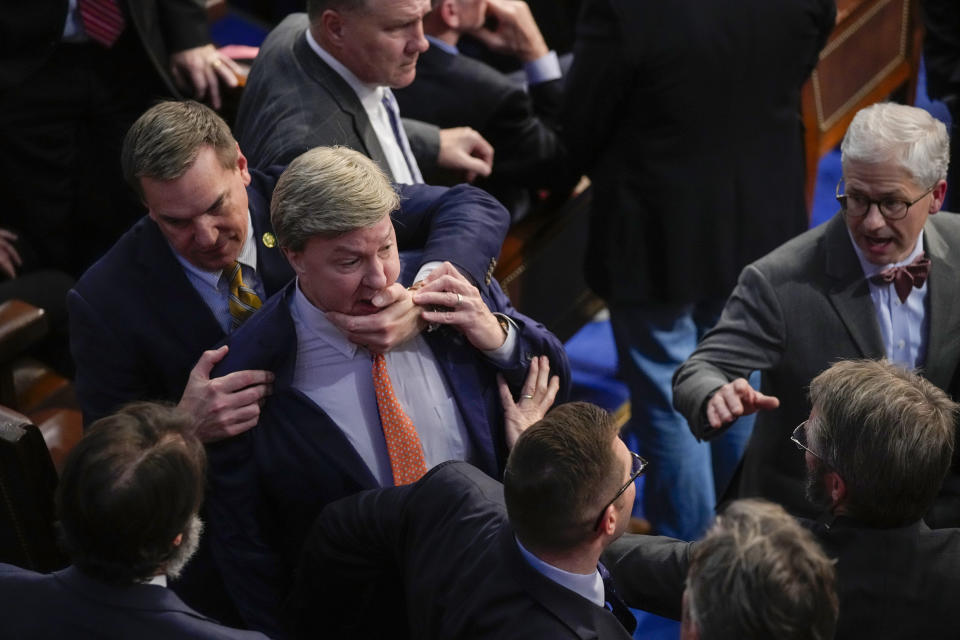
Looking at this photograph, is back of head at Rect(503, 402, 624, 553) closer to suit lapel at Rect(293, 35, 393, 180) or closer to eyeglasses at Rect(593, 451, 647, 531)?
eyeglasses at Rect(593, 451, 647, 531)

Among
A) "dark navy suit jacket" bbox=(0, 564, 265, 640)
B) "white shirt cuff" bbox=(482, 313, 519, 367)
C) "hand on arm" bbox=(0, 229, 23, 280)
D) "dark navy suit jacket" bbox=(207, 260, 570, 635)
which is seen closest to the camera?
"dark navy suit jacket" bbox=(0, 564, 265, 640)

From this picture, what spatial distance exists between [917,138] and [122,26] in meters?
2.27

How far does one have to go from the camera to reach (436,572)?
214cm

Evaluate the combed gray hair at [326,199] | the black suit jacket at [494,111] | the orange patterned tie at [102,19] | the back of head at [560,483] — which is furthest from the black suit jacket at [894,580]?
the orange patterned tie at [102,19]

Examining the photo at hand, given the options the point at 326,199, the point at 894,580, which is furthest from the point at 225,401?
the point at 894,580

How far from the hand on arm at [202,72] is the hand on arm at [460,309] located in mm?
1502

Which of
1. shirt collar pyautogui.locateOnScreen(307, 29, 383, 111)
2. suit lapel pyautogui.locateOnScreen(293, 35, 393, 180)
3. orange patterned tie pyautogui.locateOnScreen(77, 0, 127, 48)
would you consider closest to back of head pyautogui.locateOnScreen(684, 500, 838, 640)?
suit lapel pyautogui.locateOnScreen(293, 35, 393, 180)

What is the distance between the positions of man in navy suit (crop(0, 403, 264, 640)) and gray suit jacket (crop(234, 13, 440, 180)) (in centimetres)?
116

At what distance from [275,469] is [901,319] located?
1.49m

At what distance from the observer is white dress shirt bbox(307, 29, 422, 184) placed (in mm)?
3096

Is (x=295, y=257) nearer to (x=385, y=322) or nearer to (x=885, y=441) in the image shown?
(x=385, y=322)

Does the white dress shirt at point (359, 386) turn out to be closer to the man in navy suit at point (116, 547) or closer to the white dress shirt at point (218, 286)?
Answer: the white dress shirt at point (218, 286)

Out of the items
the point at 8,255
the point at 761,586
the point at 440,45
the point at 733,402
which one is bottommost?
the point at 8,255

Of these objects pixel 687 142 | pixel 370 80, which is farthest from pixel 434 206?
pixel 687 142
